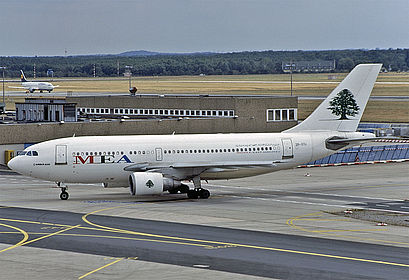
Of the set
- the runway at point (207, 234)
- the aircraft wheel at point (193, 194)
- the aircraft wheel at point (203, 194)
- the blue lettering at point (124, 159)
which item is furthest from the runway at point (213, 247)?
the aircraft wheel at point (203, 194)

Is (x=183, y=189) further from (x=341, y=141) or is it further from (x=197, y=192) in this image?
(x=341, y=141)

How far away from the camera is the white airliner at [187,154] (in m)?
45.8

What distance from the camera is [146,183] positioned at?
4516 cm

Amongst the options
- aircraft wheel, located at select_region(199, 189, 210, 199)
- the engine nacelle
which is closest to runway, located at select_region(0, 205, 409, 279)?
the engine nacelle

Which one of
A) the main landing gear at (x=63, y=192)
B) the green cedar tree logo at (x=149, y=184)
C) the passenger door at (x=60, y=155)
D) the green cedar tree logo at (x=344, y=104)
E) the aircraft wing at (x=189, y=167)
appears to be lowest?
the main landing gear at (x=63, y=192)

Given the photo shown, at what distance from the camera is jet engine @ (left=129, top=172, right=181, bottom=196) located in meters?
45.0

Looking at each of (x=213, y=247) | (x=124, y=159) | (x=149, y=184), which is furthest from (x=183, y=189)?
(x=213, y=247)

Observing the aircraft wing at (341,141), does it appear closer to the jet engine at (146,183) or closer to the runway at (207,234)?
the runway at (207,234)

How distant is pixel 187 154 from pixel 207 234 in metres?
14.0

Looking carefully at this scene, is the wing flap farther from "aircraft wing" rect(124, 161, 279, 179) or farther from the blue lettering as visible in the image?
the blue lettering

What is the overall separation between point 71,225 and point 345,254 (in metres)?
14.5

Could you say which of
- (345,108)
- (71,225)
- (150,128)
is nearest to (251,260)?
(71,225)

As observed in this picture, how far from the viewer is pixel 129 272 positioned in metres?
27.0

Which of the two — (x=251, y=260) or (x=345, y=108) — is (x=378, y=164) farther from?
(x=251, y=260)
